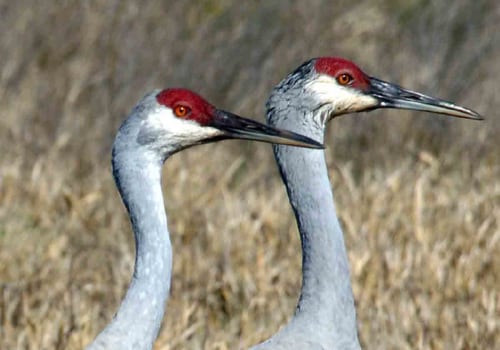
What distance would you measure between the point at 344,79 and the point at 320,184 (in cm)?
42

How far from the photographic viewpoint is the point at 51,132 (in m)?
10.2

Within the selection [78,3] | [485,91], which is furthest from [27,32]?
[485,91]

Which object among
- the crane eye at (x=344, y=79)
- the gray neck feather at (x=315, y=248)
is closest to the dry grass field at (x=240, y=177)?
the gray neck feather at (x=315, y=248)

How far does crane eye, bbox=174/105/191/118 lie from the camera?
5.04m

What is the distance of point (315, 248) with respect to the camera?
211 inches

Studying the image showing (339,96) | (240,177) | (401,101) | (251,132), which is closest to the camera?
(251,132)

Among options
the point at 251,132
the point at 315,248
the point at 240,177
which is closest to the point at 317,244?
the point at 315,248

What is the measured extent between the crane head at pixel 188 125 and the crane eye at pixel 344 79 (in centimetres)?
50

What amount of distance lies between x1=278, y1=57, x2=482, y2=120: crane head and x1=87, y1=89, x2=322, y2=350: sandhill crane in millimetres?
427

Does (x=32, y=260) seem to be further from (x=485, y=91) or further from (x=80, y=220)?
(x=485, y=91)

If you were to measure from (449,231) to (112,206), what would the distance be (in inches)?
71.9

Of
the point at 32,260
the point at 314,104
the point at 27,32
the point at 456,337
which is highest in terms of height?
the point at 27,32

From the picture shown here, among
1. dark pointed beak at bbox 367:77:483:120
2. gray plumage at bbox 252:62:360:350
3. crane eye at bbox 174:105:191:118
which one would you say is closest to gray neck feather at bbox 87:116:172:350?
crane eye at bbox 174:105:191:118

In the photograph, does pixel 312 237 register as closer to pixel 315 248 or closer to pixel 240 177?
pixel 315 248
